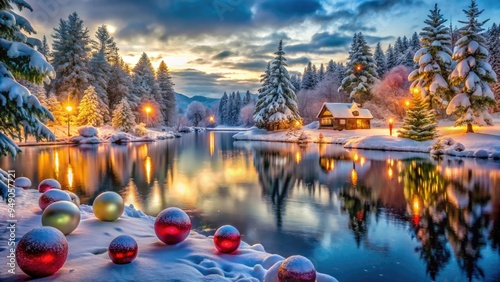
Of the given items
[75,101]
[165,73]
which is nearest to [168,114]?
[165,73]

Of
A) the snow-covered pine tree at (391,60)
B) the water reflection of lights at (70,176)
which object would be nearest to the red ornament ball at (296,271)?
the water reflection of lights at (70,176)

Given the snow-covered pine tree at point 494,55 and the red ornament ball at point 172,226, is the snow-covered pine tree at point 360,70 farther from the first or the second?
the red ornament ball at point 172,226

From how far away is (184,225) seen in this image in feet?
21.4

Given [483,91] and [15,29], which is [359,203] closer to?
[15,29]

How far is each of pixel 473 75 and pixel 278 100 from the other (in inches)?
1009

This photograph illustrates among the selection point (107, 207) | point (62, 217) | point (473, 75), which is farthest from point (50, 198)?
point (473, 75)

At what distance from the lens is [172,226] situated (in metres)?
6.44

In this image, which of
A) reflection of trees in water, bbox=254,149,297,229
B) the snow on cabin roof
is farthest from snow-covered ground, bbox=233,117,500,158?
reflection of trees in water, bbox=254,149,297,229

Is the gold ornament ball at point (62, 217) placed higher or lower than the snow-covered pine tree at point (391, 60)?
lower

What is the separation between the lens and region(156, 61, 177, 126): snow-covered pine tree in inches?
2779

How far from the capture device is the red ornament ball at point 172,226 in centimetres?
645

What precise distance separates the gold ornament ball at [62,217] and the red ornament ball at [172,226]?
1.74 meters

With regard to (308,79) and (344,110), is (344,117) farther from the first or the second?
(308,79)

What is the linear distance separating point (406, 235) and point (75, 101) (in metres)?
50.2
